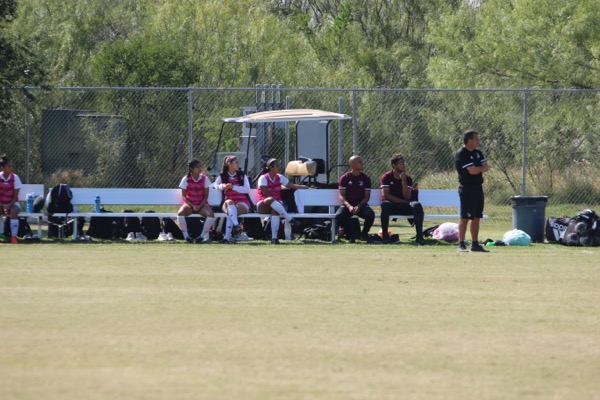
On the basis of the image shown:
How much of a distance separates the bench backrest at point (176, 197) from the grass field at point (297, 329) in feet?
14.6

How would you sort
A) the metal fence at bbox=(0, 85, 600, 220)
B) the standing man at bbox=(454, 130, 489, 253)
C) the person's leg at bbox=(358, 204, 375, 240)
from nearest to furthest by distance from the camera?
the standing man at bbox=(454, 130, 489, 253) < the person's leg at bbox=(358, 204, 375, 240) < the metal fence at bbox=(0, 85, 600, 220)

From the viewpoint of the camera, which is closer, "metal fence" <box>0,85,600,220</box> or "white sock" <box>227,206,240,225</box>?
"white sock" <box>227,206,240,225</box>

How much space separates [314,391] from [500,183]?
805 inches

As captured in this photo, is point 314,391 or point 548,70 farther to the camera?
point 548,70

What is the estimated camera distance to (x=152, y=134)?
23500 millimetres

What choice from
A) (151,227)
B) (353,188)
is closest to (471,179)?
(353,188)

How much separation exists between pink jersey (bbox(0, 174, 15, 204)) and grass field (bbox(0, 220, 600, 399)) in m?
3.96

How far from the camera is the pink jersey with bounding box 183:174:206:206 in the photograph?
61.9 ft

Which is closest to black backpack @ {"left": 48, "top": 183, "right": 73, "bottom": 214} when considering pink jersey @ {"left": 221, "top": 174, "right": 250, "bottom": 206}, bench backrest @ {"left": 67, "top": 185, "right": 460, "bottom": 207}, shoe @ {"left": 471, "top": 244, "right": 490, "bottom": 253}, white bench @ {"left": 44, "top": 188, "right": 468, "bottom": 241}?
white bench @ {"left": 44, "top": 188, "right": 468, "bottom": 241}

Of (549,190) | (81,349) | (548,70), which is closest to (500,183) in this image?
(549,190)

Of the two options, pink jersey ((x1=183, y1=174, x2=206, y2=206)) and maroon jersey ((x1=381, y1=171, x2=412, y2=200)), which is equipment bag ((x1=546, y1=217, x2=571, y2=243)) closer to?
maroon jersey ((x1=381, y1=171, x2=412, y2=200))

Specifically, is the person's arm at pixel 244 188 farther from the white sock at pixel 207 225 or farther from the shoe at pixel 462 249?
the shoe at pixel 462 249

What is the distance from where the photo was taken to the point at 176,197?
19.8 meters

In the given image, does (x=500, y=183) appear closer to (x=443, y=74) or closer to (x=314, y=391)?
(x=443, y=74)
